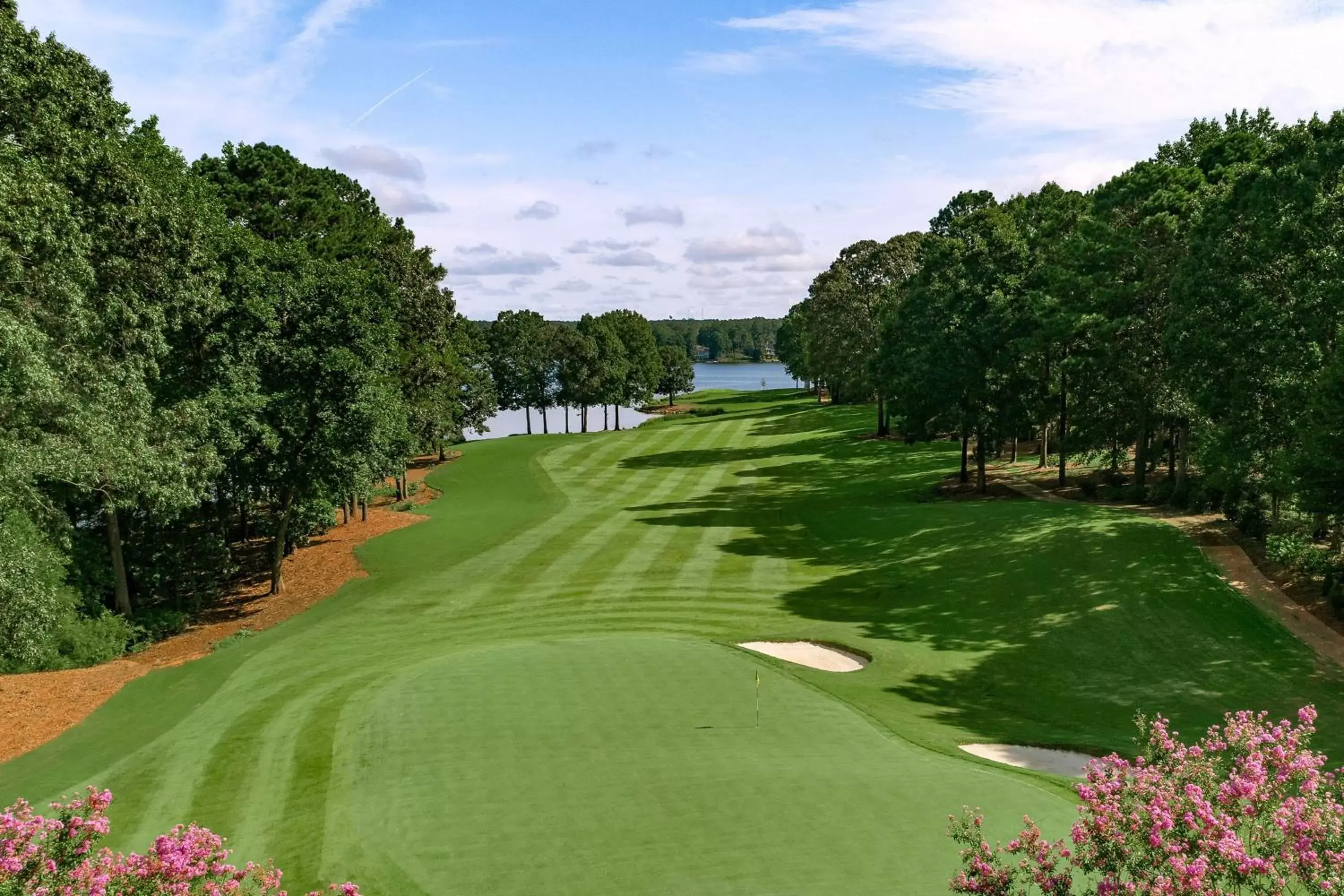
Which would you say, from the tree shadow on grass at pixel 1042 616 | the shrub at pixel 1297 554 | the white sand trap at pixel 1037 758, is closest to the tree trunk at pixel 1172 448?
the tree shadow on grass at pixel 1042 616

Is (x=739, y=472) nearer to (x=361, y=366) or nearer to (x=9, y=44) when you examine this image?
(x=361, y=366)

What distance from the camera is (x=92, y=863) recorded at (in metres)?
8.16

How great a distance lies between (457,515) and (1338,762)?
40.8 m

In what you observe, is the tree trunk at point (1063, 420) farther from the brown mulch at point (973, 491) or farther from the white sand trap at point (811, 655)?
the white sand trap at point (811, 655)

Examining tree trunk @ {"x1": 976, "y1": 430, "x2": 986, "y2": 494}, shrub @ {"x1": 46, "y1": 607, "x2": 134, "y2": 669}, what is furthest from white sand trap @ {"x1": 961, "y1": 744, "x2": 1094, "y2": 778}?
tree trunk @ {"x1": 976, "y1": 430, "x2": 986, "y2": 494}

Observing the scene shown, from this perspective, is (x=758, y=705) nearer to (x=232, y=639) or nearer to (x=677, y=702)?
(x=677, y=702)

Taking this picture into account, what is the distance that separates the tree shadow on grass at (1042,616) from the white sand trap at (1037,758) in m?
0.39

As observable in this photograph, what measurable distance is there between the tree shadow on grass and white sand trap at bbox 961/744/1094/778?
15.2 inches

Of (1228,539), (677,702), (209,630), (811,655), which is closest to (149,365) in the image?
(209,630)

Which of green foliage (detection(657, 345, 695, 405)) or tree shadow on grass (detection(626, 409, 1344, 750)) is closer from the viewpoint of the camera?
tree shadow on grass (detection(626, 409, 1344, 750))

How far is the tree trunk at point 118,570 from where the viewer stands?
3056 cm

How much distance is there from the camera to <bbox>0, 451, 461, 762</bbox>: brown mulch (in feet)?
66.3

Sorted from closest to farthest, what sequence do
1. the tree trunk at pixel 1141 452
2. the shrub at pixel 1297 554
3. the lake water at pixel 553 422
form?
the shrub at pixel 1297 554 < the tree trunk at pixel 1141 452 < the lake water at pixel 553 422

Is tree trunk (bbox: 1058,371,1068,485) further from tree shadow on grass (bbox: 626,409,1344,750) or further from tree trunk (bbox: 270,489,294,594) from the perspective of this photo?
tree trunk (bbox: 270,489,294,594)
